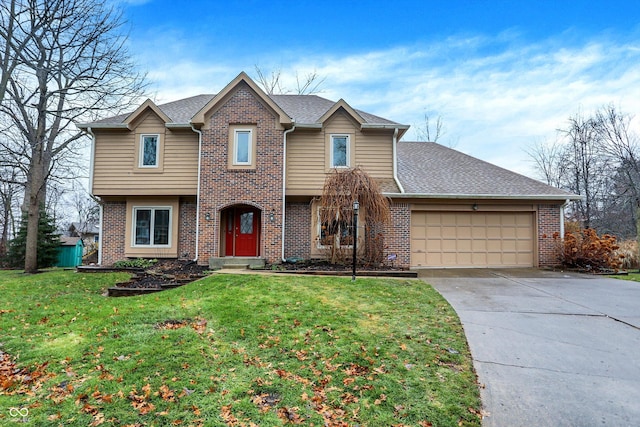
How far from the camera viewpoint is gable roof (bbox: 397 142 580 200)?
39.9 ft

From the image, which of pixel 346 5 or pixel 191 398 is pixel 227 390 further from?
pixel 346 5

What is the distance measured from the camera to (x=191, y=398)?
341 centimetres

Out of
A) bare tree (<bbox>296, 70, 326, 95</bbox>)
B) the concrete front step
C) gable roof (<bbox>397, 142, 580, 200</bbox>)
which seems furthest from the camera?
bare tree (<bbox>296, 70, 326, 95</bbox>)

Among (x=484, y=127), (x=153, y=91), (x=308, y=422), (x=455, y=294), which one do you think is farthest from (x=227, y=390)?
(x=484, y=127)

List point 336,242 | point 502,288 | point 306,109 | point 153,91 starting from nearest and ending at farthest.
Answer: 1. point 502,288
2. point 336,242
3. point 306,109
4. point 153,91

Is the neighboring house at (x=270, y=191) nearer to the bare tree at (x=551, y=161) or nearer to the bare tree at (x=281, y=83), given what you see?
the bare tree at (x=281, y=83)

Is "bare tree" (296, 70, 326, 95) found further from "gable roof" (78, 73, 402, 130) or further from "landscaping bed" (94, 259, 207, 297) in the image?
"landscaping bed" (94, 259, 207, 297)

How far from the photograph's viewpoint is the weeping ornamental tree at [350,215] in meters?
10.9

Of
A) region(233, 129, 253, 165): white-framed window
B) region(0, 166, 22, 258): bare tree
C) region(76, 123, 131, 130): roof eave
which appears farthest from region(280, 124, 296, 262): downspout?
region(0, 166, 22, 258): bare tree

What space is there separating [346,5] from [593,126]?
1744 centimetres

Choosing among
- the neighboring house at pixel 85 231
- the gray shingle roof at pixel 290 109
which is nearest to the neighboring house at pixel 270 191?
the gray shingle roof at pixel 290 109

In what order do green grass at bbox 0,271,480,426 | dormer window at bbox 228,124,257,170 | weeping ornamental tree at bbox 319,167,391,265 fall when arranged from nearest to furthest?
green grass at bbox 0,271,480,426 → weeping ornamental tree at bbox 319,167,391,265 → dormer window at bbox 228,124,257,170

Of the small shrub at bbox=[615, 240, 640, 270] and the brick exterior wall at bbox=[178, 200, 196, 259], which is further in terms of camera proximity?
the small shrub at bbox=[615, 240, 640, 270]

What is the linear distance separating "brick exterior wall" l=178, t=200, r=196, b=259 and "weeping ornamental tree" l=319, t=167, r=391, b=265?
4.94 meters
